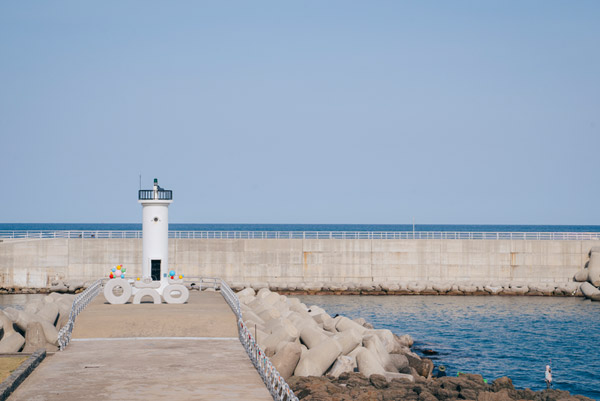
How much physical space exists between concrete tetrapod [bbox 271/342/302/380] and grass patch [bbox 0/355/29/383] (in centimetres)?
621

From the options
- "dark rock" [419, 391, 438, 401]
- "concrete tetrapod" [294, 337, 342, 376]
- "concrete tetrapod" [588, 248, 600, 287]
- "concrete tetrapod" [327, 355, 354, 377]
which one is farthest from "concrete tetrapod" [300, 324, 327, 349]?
"concrete tetrapod" [588, 248, 600, 287]

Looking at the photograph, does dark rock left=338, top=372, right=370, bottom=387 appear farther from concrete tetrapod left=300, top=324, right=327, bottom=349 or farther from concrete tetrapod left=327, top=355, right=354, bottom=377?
concrete tetrapod left=300, top=324, right=327, bottom=349

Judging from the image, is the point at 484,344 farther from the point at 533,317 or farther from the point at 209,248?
the point at 209,248

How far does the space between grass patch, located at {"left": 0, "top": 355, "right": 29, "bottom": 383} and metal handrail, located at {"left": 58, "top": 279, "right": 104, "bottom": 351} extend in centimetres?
126

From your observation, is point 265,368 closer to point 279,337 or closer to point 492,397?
point 492,397

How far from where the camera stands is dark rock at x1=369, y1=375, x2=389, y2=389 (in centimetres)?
1857

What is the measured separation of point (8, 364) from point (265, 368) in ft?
19.7

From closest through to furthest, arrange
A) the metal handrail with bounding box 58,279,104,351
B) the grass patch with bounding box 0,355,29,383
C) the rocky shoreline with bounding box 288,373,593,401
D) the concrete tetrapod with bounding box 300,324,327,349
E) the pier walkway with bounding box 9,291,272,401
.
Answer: the pier walkway with bounding box 9,291,272,401
the grass patch with bounding box 0,355,29,383
the rocky shoreline with bounding box 288,373,593,401
the metal handrail with bounding box 58,279,104,351
the concrete tetrapod with bounding box 300,324,327,349

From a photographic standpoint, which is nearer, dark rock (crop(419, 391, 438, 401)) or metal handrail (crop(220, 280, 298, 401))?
metal handrail (crop(220, 280, 298, 401))

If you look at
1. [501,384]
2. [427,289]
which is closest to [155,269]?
[501,384]

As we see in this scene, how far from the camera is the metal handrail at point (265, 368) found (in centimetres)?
1307

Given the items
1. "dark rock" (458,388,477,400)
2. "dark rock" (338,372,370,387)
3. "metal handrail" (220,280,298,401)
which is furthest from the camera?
"dark rock" (338,372,370,387)

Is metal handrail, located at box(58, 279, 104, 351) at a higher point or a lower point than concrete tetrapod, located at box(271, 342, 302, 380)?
higher

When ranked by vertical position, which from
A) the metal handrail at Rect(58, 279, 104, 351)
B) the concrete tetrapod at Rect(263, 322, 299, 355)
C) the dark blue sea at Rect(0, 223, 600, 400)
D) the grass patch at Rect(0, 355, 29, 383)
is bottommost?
the dark blue sea at Rect(0, 223, 600, 400)
